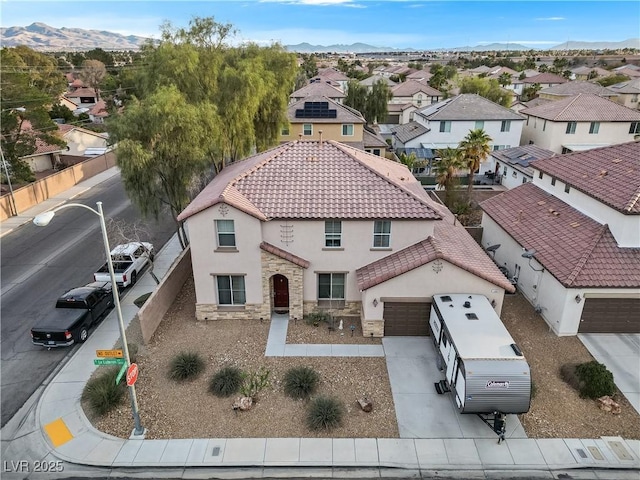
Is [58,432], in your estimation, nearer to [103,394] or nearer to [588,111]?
[103,394]

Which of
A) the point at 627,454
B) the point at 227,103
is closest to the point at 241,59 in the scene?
the point at 227,103

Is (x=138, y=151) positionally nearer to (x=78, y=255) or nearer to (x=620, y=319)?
(x=78, y=255)

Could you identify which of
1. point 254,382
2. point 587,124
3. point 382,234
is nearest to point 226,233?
point 254,382

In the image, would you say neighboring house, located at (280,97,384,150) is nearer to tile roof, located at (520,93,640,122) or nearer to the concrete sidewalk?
tile roof, located at (520,93,640,122)

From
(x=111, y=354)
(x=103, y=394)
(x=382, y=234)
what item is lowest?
(x=103, y=394)

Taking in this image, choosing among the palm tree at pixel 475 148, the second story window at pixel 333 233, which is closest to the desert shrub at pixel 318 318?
the second story window at pixel 333 233

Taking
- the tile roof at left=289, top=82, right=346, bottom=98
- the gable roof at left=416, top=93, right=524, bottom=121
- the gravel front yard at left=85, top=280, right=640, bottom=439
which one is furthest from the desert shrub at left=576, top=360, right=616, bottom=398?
the tile roof at left=289, top=82, right=346, bottom=98
